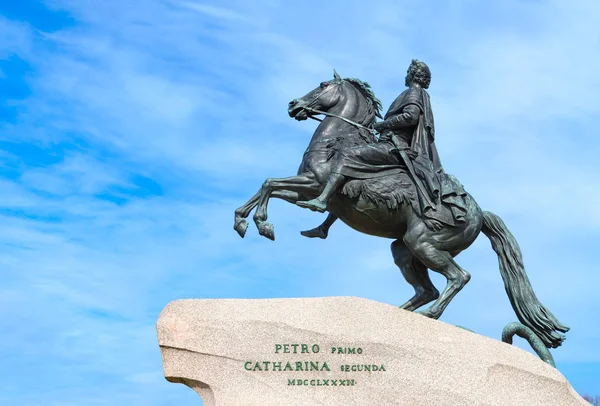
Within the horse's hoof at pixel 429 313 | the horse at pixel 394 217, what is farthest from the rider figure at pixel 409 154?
the horse's hoof at pixel 429 313

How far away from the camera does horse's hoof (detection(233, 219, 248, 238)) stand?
11367mm

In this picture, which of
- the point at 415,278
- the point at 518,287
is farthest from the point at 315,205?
the point at 518,287

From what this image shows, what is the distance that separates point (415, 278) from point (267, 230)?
202cm

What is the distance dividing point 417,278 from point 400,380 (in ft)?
6.49

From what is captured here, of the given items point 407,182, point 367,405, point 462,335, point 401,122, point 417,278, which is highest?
point 401,122

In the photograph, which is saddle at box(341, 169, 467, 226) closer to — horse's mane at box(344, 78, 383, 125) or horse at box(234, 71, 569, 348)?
horse at box(234, 71, 569, 348)

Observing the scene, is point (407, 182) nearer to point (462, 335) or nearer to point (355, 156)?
point (355, 156)

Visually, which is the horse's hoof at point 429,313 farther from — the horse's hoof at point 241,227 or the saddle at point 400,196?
the horse's hoof at point 241,227

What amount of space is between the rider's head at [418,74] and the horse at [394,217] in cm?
59

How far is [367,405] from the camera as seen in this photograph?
402 inches

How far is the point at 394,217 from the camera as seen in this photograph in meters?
11.5

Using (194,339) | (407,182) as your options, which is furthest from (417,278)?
(194,339)

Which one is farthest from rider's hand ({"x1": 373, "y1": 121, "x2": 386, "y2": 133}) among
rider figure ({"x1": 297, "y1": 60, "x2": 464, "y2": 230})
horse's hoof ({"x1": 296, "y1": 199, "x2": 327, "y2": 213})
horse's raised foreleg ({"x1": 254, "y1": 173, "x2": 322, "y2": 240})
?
horse's hoof ({"x1": 296, "y1": 199, "x2": 327, "y2": 213})

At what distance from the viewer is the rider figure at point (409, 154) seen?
37.5 ft
